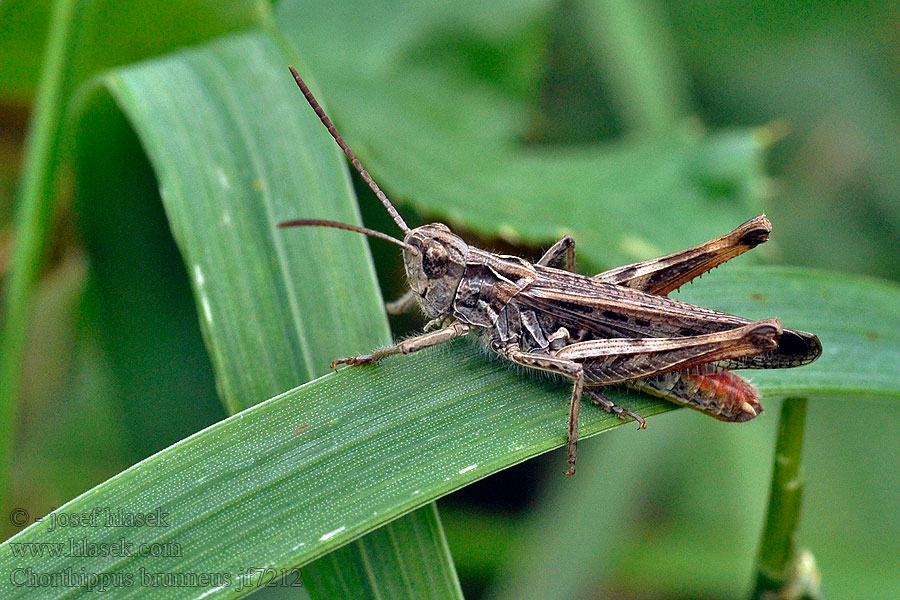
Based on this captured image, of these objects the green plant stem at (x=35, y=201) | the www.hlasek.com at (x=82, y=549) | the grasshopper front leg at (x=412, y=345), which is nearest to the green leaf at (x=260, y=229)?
the grasshopper front leg at (x=412, y=345)

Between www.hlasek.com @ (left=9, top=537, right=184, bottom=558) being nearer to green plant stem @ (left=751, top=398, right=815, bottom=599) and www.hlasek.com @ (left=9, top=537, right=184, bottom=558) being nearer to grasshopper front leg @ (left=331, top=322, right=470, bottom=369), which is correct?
grasshopper front leg @ (left=331, top=322, right=470, bottom=369)

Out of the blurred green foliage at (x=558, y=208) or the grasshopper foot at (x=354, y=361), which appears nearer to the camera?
the grasshopper foot at (x=354, y=361)

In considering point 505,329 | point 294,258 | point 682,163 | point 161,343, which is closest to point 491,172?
point 682,163

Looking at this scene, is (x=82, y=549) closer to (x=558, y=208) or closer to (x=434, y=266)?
(x=434, y=266)

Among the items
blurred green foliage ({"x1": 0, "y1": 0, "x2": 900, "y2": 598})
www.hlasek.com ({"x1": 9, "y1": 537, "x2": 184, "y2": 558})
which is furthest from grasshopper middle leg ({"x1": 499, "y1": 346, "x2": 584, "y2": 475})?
www.hlasek.com ({"x1": 9, "y1": 537, "x2": 184, "y2": 558})

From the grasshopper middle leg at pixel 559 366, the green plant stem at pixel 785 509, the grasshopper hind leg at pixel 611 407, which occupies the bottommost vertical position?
the green plant stem at pixel 785 509

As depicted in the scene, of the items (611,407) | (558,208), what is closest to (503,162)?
(558,208)

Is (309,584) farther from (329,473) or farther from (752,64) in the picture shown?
(752,64)

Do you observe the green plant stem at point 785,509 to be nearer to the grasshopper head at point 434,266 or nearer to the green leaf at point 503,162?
the green leaf at point 503,162
